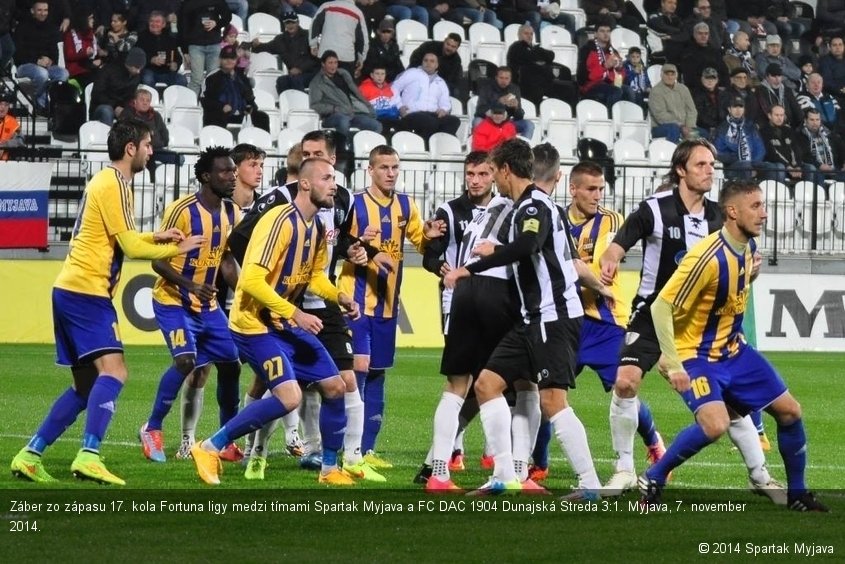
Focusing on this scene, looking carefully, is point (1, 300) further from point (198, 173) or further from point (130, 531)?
point (130, 531)

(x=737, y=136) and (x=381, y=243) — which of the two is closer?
(x=381, y=243)

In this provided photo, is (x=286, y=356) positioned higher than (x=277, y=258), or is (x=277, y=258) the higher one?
(x=277, y=258)

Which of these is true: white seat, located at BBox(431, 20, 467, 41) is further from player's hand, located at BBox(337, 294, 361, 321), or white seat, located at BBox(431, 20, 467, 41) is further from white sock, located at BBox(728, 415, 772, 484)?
white sock, located at BBox(728, 415, 772, 484)

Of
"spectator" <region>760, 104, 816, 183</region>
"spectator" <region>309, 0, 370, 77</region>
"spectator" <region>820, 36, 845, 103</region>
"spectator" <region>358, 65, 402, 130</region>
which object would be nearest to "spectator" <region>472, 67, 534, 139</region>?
"spectator" <region>358, 65, 402, 130</region>

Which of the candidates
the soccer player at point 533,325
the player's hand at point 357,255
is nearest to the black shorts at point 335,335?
the player's hand at point 357,255

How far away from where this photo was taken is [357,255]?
10453mm

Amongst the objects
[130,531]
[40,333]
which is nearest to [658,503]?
[130,531]

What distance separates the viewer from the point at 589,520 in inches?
312

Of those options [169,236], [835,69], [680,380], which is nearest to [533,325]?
[680,380]

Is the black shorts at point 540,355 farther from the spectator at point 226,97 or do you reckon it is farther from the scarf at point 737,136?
the scarf at point 737,136

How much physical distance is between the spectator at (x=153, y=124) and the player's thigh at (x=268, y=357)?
1168 centimetres

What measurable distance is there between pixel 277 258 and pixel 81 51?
1422cm

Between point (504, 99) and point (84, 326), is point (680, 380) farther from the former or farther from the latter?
point (504, 99)

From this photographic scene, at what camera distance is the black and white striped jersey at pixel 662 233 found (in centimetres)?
966
